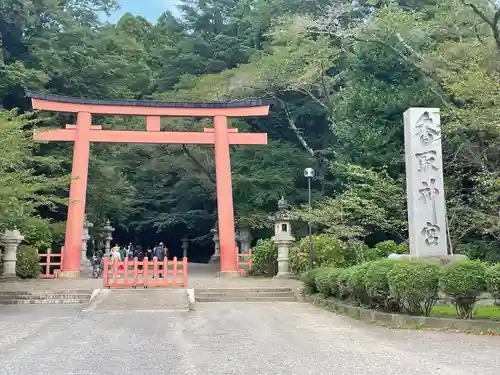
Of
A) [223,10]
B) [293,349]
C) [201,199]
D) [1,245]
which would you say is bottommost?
[293,349]

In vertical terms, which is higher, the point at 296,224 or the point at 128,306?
the point at 296,224

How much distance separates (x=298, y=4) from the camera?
29.6 metres

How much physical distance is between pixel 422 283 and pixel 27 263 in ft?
51.0

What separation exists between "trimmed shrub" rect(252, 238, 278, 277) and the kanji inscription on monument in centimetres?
787

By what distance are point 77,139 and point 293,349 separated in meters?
15.5

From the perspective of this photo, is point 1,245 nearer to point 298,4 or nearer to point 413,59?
point 413,59

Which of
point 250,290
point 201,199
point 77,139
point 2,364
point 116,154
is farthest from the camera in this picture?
point 201,199

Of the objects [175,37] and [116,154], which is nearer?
[116,154]

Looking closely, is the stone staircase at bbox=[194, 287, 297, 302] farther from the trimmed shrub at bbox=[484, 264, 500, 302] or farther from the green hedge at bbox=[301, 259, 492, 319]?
the trimmed shrub at bbox=[484, 264, 500, 302]

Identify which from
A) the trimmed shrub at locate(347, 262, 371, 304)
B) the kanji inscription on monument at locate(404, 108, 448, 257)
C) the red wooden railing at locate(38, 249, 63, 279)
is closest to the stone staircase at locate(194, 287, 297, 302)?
the kanji inscription on monument at locate(404, 108, 448, 257)

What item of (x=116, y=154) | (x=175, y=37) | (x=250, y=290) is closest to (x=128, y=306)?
(x=250, y=290)

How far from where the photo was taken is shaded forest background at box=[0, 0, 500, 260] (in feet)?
51.2

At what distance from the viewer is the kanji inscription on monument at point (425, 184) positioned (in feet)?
41.0

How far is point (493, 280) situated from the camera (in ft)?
26.6
